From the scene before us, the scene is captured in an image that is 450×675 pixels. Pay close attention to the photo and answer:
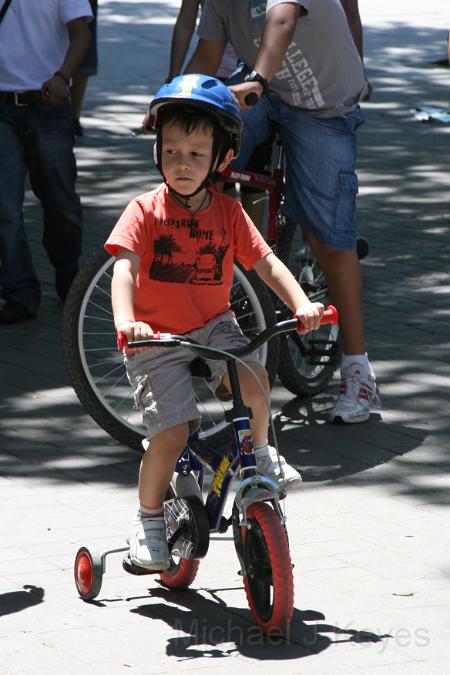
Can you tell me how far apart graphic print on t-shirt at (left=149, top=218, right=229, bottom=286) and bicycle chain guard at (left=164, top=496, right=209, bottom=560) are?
71 cm

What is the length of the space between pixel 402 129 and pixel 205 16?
7.39 m

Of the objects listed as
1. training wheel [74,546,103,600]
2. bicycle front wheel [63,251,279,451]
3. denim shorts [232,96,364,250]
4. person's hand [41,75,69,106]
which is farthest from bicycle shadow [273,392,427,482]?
person's hand [41,75,69,106]

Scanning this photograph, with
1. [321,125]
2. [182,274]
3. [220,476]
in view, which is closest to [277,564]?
[220,476]

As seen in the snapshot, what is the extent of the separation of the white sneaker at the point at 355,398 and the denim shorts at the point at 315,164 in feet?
1.90

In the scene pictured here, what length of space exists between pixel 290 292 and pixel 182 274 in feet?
1.24

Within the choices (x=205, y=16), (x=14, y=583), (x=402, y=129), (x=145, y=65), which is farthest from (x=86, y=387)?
(x=145, y=65)

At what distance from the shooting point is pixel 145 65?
657 inches

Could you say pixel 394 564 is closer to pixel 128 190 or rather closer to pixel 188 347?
pixel 188 347

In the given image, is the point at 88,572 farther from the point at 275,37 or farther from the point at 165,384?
the point at 275,37

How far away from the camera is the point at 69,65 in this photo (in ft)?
25.2

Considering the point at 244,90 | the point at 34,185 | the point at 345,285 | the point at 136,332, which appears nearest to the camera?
the point at 136,332

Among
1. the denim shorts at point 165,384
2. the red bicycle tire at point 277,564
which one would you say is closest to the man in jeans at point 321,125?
the denim shorts at point 165,384

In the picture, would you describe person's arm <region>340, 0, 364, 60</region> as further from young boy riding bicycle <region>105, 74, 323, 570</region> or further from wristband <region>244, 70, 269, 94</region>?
young boy riding bicycle <region>105, 74, 323, 570</region>

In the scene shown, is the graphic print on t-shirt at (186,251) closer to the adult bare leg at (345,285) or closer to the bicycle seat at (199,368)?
the bicycle seat at (199,368)
